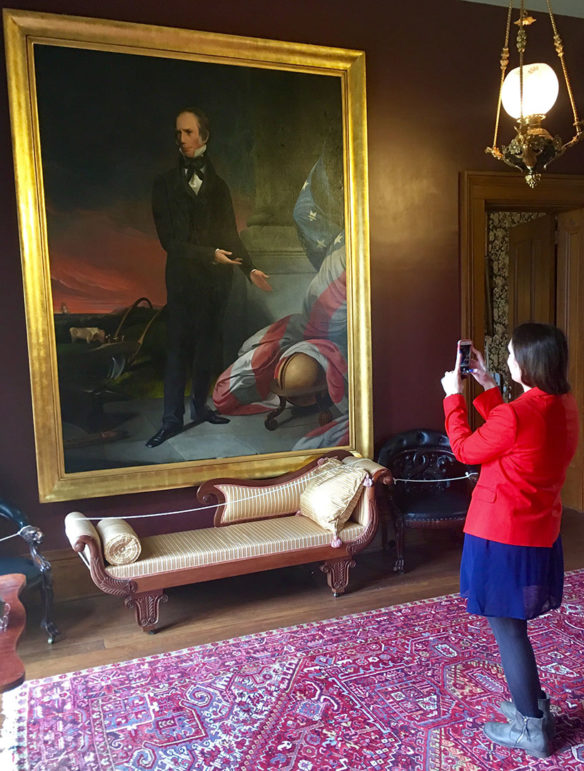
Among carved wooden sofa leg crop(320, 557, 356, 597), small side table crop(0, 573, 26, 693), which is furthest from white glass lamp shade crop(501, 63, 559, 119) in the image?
small side table crop(0, 573, 26, 693)

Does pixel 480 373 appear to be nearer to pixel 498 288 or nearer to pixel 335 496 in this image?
pixel 335 496

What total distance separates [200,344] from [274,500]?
3.87 ft

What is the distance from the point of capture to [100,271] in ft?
13.6

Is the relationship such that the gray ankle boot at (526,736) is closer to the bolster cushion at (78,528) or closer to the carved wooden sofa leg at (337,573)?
the carved wooden sofa leg at (337,573)

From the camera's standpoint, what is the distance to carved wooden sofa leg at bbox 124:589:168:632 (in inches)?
149

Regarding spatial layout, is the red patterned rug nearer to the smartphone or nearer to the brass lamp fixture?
the smartphone

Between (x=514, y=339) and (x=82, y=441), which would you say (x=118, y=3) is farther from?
(x=514, y=339)

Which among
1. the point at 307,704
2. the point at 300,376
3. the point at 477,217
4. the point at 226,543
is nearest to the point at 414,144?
the point at 477,217

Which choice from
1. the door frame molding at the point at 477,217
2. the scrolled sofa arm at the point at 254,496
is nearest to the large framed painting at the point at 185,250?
the scrolled sofa arm at the point at 254,496

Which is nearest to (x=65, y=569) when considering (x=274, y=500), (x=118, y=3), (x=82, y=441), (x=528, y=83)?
(x=82, y=441)

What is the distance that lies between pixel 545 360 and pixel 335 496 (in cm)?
214

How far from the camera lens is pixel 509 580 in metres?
2.42

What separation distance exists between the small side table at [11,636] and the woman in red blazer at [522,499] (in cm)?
167

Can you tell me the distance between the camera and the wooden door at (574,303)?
5727 mm
